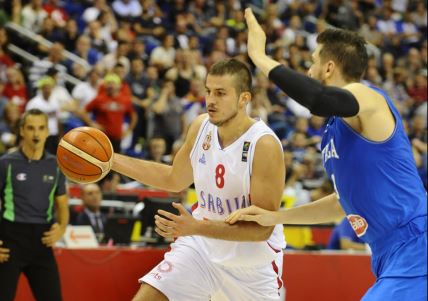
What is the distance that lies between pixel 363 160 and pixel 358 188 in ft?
0.54

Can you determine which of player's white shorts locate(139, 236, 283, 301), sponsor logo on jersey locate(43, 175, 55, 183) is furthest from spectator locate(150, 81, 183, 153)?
player's white shorts locate(139, 236, 283, 301)

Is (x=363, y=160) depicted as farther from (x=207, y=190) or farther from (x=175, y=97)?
(x=175, y=97)

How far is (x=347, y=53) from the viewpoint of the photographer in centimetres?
432

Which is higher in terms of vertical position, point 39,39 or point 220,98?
point 39,39

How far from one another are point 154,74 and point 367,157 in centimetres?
1032

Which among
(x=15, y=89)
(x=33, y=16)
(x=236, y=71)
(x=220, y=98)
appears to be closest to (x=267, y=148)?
(x=220, y=98)

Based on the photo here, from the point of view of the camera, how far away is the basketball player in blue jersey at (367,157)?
3.88m

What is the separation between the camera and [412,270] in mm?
4008

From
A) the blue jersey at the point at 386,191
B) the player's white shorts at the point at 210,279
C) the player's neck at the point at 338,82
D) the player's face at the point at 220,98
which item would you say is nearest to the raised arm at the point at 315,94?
the blue jersey at the point at 386,191

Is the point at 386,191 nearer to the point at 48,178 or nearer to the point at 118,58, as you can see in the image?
the point at 48,178

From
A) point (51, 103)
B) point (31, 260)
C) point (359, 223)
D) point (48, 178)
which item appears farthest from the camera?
point (51, 103)

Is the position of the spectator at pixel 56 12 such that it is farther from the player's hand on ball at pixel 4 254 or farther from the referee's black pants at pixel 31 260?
the player's hand on ball at pixel 4 254

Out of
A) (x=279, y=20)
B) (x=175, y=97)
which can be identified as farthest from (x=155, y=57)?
(x=279, y=20)

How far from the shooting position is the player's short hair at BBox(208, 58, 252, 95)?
5.35m
